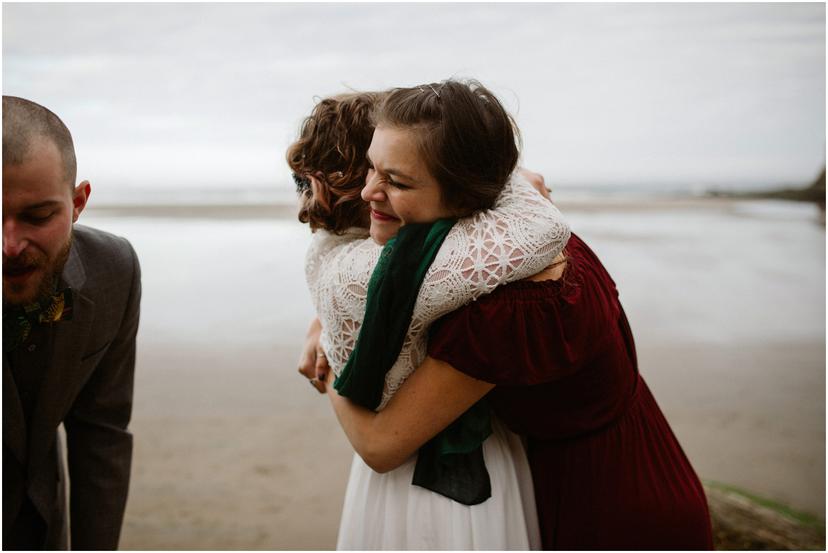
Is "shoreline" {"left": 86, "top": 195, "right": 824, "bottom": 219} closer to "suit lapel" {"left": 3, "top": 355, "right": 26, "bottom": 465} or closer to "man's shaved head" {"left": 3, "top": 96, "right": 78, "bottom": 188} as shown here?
"suit lapel" {"left": 3, "top": 355, "right": 26, "bottom": 465}

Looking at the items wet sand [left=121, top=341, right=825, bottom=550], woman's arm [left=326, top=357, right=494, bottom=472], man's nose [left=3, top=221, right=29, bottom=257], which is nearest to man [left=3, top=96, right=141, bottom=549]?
man's nose [left=3, top=221, right=29, bottom=257]

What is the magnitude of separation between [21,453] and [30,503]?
0.17 meters

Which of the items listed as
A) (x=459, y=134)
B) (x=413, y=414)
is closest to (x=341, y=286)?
(x=413, y=414)

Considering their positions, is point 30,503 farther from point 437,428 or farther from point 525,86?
point 525,86

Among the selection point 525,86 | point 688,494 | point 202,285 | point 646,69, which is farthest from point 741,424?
point 646,69

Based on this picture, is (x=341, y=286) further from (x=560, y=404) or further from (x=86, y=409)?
(x=86, y=409)

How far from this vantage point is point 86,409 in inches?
84.0

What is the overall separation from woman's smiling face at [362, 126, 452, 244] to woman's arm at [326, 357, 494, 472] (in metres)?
0.35

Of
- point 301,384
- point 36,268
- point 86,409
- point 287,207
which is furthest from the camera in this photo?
point 287,207

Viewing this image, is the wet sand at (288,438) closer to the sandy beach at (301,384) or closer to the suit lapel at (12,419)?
the sandy beach at (301,384)

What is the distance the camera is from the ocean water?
28.1ft

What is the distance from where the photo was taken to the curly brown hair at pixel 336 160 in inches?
76.7

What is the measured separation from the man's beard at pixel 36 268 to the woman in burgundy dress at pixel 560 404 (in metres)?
0.73

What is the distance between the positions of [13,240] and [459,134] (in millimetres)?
992
